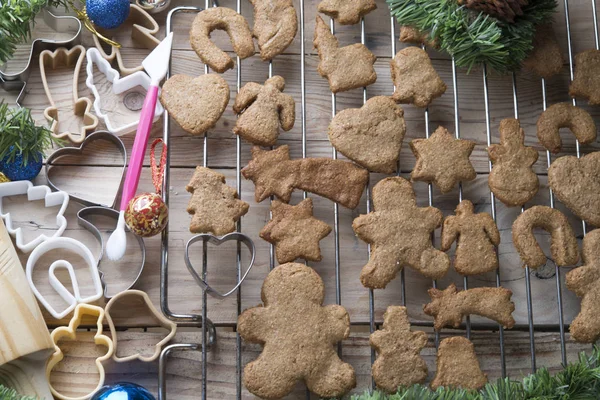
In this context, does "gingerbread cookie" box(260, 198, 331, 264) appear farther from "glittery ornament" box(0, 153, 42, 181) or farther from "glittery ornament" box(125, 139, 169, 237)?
"glittery ornament" box(0, 153, 42, 181)

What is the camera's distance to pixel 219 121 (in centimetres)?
144

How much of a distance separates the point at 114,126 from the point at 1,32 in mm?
265

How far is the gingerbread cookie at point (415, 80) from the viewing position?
1.43 m

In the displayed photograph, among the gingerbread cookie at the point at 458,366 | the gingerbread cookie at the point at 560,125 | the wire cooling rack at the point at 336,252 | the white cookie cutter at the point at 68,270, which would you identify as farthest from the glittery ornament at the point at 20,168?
→ the gingerbread cookie at the point at 560,125

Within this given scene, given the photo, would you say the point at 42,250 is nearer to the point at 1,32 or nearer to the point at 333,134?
the point at 1,32

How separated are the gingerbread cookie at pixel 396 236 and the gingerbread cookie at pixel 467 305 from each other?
0.04 m

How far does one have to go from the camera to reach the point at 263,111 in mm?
1372

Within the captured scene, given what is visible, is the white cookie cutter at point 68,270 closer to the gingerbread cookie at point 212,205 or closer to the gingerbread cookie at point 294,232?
the gingerbread cookie at point 212,205

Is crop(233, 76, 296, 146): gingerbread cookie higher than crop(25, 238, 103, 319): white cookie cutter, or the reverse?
crop(233, 76, 296, 146): gingerbread cookie

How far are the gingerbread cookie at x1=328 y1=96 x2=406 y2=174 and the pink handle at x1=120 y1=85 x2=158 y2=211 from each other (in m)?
0.33

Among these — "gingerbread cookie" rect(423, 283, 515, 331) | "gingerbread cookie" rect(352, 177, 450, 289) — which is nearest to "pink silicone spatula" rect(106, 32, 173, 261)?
"gingerbread cookie" rect(352, 177, 450, 289)

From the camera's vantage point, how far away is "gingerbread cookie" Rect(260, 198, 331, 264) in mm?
1322

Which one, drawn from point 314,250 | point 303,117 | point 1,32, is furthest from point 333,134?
point 1,32

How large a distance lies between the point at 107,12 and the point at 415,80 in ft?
1.97
